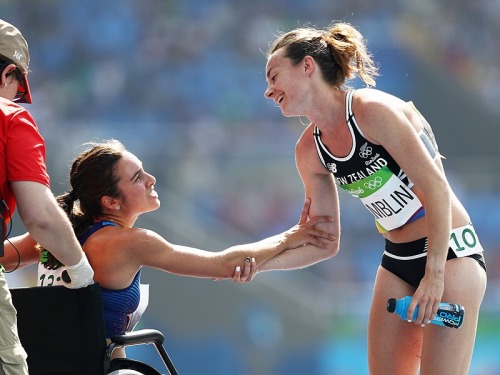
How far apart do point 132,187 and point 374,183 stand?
29.9 inches

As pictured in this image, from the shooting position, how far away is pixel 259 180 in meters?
8.36

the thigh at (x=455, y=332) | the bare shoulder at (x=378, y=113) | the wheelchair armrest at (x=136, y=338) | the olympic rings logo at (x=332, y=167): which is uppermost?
the bare shoulder at (x=378, y=113)

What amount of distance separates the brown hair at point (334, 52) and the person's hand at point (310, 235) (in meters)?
0.48

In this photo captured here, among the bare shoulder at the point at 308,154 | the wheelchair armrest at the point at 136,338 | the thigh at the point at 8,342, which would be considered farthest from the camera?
the bare shoulder at the point at 308,154

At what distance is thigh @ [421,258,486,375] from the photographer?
2.39m

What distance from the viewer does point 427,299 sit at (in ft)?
7.52

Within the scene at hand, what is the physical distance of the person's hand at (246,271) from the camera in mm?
2641

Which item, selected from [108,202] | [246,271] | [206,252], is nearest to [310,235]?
[246,271]

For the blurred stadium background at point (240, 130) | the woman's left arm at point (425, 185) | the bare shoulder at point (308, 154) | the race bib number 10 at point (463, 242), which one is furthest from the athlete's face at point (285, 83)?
the blurred stadium background at point (240, 130)

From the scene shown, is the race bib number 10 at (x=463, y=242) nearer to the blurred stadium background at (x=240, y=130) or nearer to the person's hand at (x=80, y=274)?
the person's hand at (x=80, y=274)

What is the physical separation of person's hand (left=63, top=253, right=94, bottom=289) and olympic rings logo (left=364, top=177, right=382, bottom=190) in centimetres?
88

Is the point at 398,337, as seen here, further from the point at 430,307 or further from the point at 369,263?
the point at 369,263

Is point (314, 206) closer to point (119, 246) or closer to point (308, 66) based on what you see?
point (308, 66)

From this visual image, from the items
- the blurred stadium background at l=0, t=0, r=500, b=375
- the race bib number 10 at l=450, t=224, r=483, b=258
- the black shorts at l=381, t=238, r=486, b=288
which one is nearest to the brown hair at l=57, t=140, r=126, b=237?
the black shorts at l=381, t=238, r=486, b=288
